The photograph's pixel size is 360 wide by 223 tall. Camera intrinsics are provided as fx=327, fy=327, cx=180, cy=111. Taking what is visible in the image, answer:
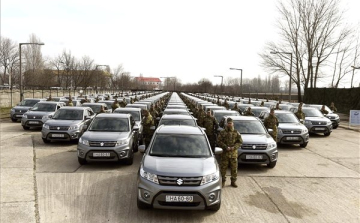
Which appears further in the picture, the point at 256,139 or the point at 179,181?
the point at 256,139

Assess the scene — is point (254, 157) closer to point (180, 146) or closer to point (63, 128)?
point (180, 146)

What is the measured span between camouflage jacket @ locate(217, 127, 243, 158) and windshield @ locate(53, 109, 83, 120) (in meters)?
8.04

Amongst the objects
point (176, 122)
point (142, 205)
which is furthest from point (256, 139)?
point (142, 205)

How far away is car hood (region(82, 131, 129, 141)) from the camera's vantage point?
9234 millimetres

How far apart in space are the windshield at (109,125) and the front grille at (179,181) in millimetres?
4995

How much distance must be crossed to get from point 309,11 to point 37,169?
134ft

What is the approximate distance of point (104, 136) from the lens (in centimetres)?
944

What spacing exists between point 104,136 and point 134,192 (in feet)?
9.05

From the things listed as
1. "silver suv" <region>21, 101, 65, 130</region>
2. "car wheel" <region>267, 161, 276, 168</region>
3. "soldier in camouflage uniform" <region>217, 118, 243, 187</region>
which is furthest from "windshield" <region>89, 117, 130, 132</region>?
"silver suv" <region>21, 101, 65, 130</region>

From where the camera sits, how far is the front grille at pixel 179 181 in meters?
5.61

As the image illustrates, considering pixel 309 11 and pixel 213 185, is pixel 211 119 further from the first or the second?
pixel 309 11

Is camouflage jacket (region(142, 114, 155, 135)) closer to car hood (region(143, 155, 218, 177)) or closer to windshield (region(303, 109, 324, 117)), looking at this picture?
car hood (region(143, 155, 218, 177))

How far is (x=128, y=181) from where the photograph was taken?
8016 millimetres

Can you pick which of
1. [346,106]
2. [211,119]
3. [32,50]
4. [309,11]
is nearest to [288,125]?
[211,119]
